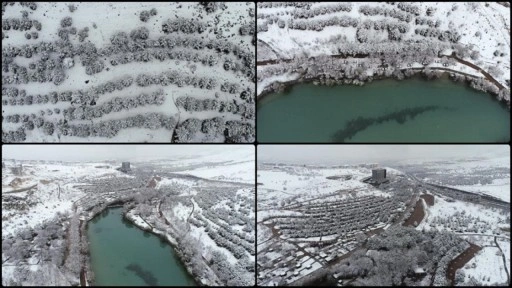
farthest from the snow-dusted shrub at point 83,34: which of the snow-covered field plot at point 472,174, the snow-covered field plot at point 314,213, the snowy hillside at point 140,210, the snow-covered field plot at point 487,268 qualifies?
the snow-covered field plot at point 487,268

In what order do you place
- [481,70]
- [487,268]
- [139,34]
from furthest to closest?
[481,70], [139,34], [487,268]

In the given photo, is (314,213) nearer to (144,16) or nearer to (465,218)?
(465,218)

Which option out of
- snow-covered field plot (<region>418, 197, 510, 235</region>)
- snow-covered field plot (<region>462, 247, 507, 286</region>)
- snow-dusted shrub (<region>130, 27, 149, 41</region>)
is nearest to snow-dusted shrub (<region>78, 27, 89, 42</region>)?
snow-dusted shrub (<region>130, 27, 149, 41</region>)

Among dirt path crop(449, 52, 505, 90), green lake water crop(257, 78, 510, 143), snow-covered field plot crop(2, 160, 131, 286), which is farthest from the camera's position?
dirt path crop(449, 52, 505, 90)

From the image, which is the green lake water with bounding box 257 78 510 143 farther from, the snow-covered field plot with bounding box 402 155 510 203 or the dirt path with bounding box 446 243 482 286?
the dirt path with bounding box 446 243 482 286

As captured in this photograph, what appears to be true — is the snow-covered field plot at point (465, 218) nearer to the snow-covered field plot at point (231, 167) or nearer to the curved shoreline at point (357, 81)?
the curved shoreline at point (357, 81)

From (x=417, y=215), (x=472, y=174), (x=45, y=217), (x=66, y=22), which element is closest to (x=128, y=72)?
(x=66, y=22)

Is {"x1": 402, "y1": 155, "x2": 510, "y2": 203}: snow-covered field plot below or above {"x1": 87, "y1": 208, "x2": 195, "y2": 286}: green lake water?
above
